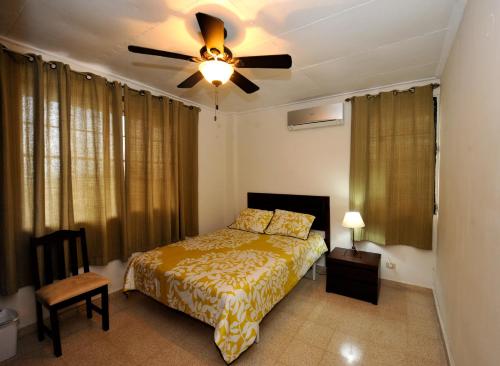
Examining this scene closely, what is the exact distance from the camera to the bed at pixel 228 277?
1.73m

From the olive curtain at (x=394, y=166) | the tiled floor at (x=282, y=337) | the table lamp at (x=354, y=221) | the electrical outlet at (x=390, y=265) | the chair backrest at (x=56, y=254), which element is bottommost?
the tiled floor at (x=282, y=337)

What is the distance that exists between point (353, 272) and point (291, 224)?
3.10ft

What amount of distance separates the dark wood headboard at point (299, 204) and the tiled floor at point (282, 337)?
104 centimetres

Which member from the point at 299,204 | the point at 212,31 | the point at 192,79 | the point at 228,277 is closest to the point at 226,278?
the point at 228,277

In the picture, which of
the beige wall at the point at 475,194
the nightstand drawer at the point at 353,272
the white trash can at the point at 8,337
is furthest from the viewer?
the nightstand drawer at the point at 353,272

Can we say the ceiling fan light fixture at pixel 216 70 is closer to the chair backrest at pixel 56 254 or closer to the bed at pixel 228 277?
the bed at pixel 228 277

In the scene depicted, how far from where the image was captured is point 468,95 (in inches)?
56.4

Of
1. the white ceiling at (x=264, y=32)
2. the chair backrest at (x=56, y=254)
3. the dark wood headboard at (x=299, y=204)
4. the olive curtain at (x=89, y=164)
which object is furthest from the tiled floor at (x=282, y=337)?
the white ceiling at (x=264, y=32)

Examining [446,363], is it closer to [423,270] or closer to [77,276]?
[423,270]

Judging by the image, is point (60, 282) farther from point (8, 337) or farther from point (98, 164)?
point (98, 164)

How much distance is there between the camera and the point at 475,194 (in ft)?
4.06

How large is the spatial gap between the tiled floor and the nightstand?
11cm

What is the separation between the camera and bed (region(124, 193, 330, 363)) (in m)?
1.73

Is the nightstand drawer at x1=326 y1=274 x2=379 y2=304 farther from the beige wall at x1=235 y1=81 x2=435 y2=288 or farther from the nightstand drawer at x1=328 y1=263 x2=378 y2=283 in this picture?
the beige wall at x1=235 y1=81 x2=435 y2=288
